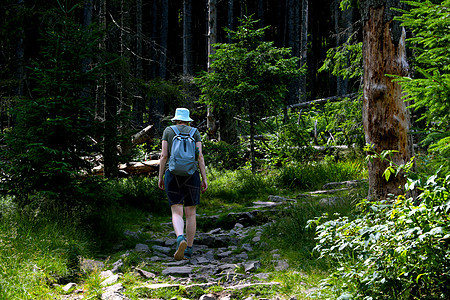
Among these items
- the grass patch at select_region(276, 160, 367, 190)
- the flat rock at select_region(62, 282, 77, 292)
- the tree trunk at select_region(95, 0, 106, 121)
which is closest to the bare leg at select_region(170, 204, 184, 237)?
the flat rock at select_region(62, 282, 77, 292)

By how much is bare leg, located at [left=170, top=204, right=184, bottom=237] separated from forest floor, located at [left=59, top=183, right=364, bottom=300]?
1.58ft

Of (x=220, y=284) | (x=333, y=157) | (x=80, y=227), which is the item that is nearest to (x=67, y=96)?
(x=80, y=227)

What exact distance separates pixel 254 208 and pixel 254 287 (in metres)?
4.17

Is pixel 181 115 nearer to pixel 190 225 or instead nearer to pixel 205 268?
pixel 190 225

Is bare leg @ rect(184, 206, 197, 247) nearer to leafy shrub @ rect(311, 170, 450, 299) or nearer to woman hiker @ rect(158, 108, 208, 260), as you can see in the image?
woman hiker @ rect(158, 108, 208, 260)

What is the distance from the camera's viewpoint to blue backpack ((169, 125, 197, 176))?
213 inches

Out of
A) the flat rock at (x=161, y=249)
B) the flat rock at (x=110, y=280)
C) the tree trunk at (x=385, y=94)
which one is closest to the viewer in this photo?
the flat rock at (x=110, y=280)

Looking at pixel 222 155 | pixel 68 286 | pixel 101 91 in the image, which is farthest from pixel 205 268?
pixel 222 155

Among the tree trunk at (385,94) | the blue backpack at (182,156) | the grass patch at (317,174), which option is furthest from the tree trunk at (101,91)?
the tree trunk at (385,94)

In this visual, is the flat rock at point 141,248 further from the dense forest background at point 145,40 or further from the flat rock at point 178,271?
the dense forest background at point 145,40

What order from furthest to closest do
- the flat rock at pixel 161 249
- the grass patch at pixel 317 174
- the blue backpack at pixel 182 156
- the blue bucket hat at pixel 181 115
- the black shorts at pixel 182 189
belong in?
the grass patch at pixel 317 174
the flat rock at pixel 161 249
the blue bucket hat at pixel 181 115
the black shorts at pixel 182 189
the blue backpack at pixel 182 156

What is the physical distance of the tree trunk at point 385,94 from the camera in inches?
194

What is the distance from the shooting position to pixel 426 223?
278 cm

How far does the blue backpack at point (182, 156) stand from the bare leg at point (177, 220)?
531mm
